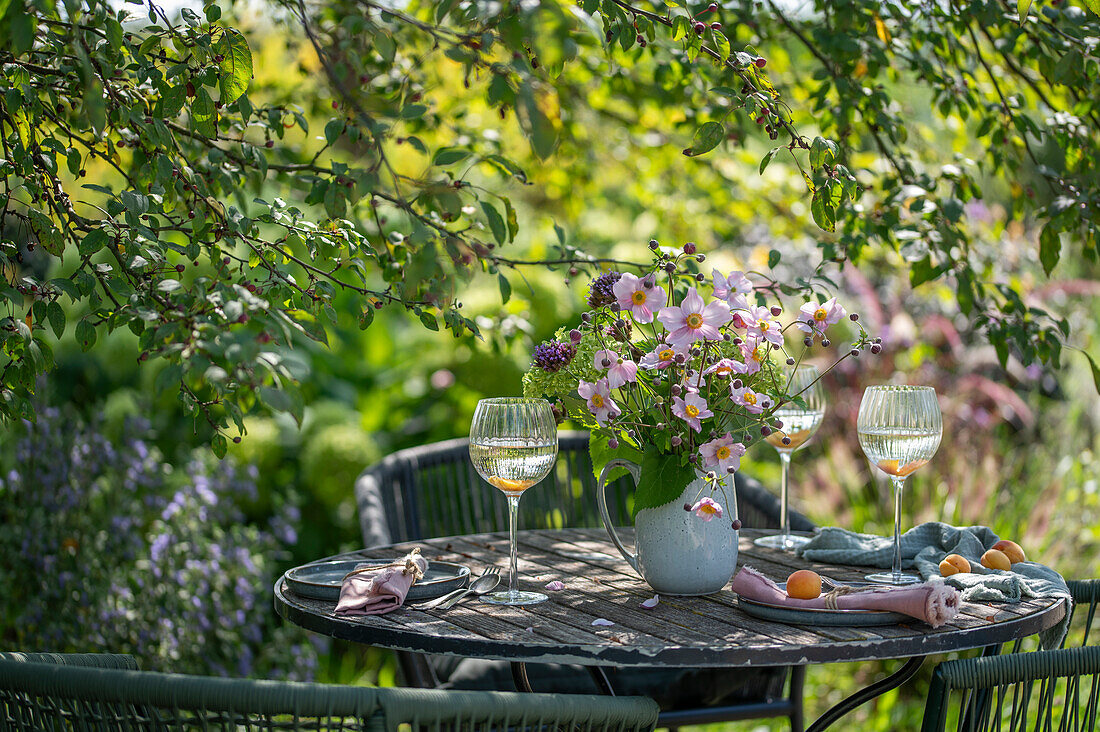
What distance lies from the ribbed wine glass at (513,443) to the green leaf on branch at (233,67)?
63 cm

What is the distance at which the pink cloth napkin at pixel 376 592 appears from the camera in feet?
4.97

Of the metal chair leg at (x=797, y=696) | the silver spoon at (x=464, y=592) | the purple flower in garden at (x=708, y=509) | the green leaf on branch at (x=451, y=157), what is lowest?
the metal chair leg at (x=797, y=696)

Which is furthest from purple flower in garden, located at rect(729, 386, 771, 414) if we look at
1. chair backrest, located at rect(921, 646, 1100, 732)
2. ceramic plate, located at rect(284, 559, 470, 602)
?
ceramic plate, located at rect(284, 559, 470, 602)

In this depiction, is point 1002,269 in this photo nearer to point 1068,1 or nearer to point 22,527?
point 1068,1

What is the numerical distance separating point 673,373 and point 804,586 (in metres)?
0.38

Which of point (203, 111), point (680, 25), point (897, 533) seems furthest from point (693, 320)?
point (203, 111)

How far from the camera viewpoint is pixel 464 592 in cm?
162

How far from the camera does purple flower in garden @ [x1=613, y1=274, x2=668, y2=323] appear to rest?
149 centimetres

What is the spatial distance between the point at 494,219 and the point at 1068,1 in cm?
166

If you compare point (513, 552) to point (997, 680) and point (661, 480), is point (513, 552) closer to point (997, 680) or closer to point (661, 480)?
point (661, 480)

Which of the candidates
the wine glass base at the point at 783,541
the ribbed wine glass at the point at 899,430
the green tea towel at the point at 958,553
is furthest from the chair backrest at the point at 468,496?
the ribbed wine glass at the point at 899,430

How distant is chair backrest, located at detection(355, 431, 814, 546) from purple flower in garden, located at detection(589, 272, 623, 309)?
108cm

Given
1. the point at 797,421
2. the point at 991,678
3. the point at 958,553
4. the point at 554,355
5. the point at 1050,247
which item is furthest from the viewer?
the point at 1050,247

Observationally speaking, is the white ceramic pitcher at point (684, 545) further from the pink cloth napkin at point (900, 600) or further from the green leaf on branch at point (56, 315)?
the green leaf on branch at point (56, 315)
